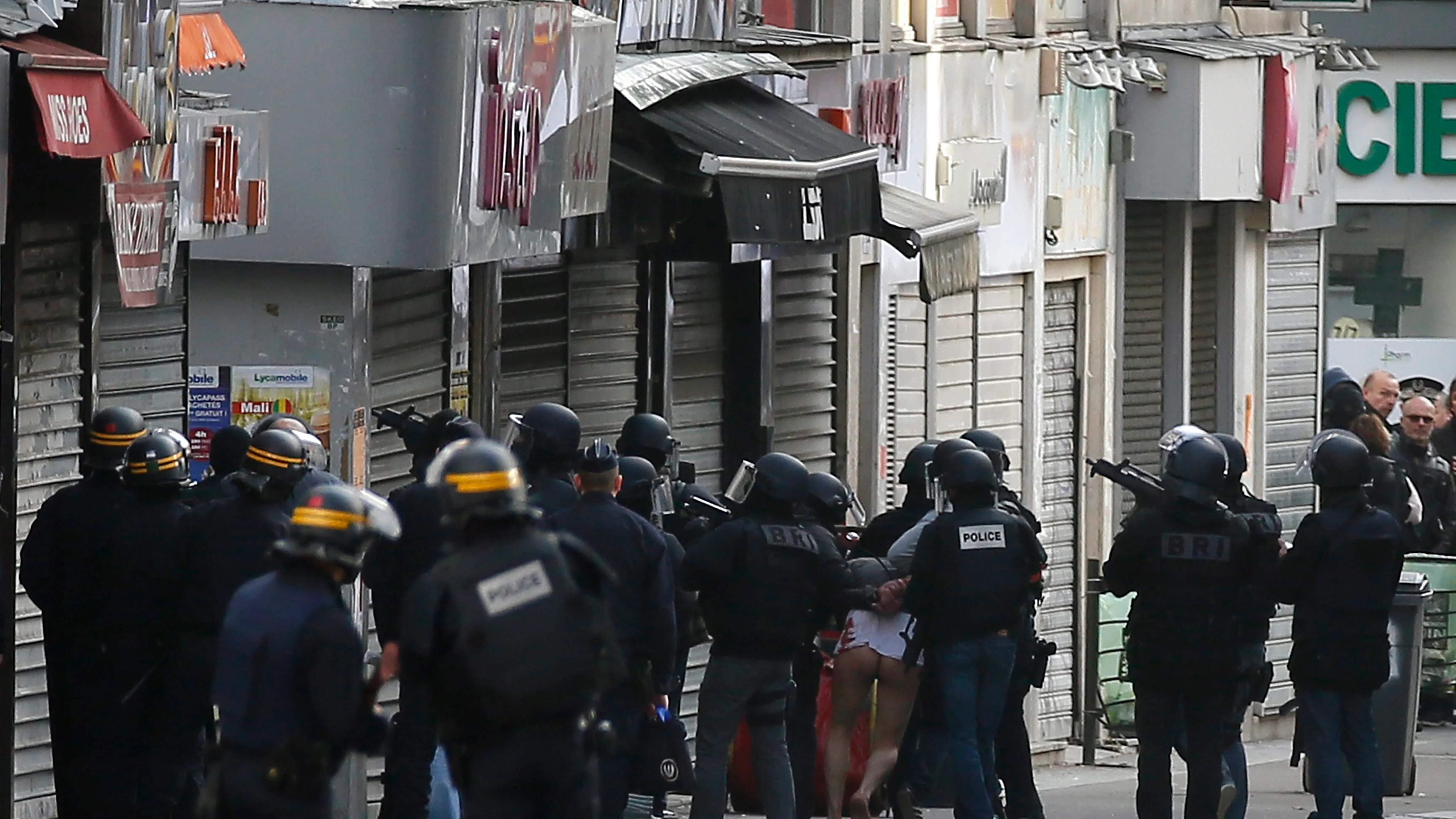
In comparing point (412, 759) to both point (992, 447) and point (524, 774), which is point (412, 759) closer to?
point (524, 774)

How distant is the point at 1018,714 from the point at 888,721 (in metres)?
0.73

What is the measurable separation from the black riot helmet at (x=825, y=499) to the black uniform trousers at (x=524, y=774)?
438 centimetres

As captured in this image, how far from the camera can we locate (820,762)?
14273mm

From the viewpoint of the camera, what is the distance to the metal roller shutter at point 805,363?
17.2 metres

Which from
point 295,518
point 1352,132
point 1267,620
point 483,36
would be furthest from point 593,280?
point 1352,132

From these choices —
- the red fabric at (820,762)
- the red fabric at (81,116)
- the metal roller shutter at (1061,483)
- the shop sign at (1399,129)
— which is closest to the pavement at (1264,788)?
the red fabric at (820,762)

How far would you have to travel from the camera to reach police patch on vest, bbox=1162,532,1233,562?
1265 cm

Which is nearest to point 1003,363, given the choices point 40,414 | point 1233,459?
point 1233,459

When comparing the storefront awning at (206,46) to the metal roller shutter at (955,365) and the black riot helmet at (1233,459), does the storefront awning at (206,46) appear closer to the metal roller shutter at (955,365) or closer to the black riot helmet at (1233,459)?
the black riot helmet at (1233,459)

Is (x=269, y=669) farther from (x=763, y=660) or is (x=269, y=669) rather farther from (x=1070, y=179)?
(x=1070, y=179)

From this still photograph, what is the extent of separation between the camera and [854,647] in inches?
517

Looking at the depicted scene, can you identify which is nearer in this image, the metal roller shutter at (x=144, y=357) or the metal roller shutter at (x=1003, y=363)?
the metal roller shutter at (x=144, y=357)

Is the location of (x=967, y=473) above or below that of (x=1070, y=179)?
below

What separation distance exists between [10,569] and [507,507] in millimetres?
4203
